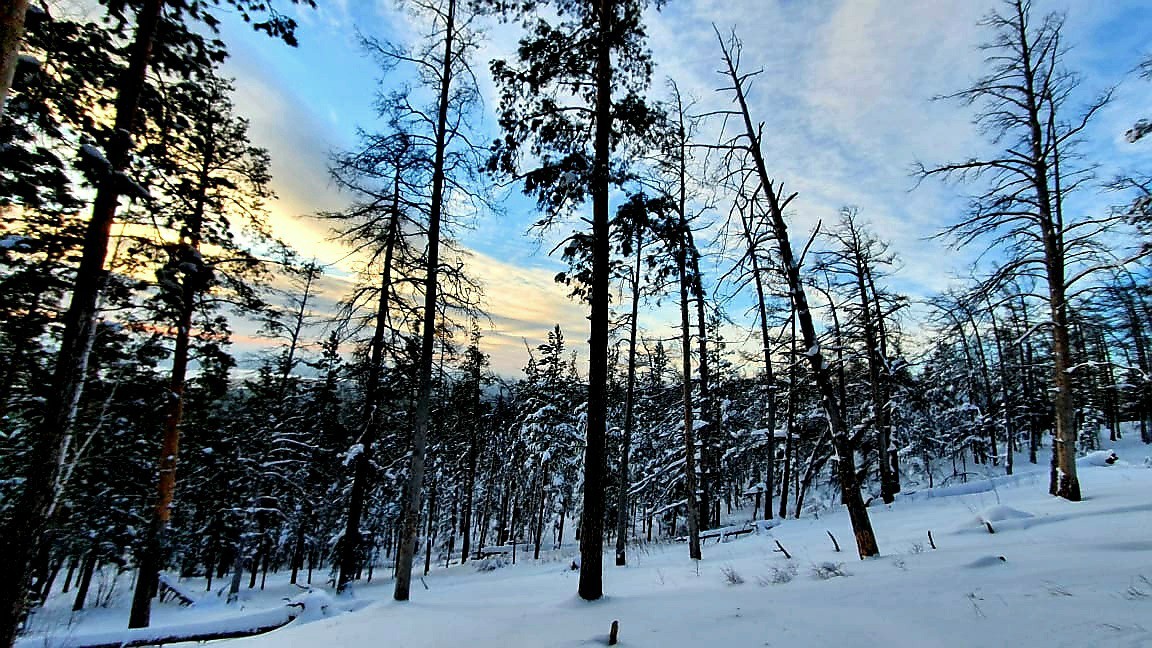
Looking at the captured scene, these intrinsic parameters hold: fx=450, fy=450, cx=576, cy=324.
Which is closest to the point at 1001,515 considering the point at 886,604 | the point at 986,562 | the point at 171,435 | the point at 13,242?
the point at 986,562

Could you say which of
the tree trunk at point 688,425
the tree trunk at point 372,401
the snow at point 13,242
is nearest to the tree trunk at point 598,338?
the tree trunk at point 688,425

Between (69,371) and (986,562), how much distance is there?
1194 cm

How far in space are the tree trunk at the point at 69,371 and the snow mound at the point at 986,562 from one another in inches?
445

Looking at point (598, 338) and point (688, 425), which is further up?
point (598, 338)

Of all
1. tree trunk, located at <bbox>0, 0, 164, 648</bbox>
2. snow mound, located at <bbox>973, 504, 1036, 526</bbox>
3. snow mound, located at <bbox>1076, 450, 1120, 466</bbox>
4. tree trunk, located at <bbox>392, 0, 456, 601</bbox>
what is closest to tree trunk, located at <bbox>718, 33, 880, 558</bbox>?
snow mound, located at <bbox>973, 504, 1036, 526</bbox>

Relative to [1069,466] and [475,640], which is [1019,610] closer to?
[475,640]

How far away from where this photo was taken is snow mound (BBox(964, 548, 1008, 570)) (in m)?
5.80

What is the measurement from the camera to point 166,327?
10.7m

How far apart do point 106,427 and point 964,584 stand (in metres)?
22.2

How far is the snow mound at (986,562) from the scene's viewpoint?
5800 mm

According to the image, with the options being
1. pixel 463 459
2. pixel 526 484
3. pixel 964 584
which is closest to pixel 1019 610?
pixel 964 584

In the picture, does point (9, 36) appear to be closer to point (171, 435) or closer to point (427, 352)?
point (427, 352)

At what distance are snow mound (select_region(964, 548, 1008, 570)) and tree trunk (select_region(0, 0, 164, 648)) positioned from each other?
11.3 m

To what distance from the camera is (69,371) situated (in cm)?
564
